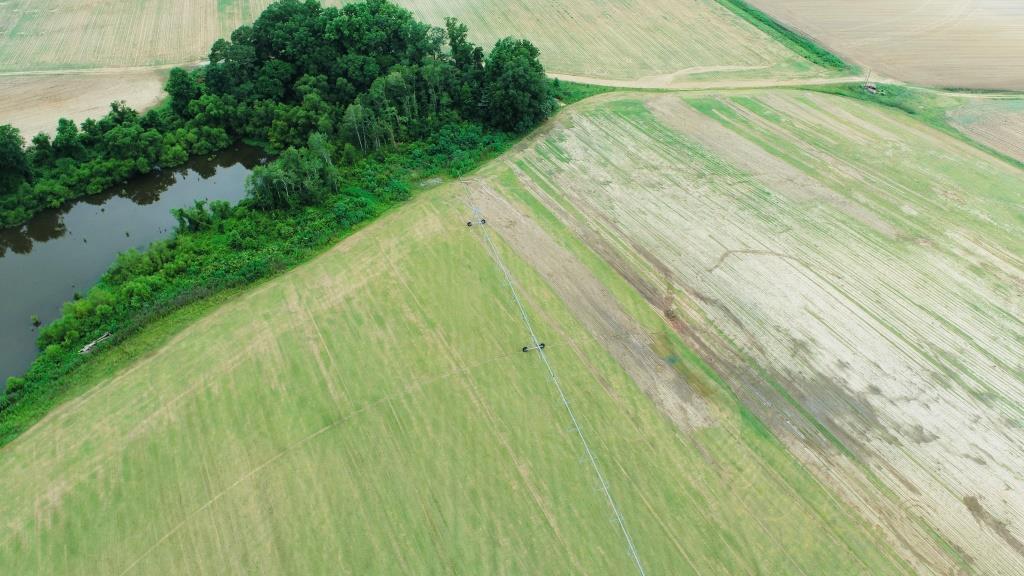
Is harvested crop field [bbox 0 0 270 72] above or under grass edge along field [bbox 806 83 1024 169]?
above

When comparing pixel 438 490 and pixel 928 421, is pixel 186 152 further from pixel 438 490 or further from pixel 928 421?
pixel 928 421

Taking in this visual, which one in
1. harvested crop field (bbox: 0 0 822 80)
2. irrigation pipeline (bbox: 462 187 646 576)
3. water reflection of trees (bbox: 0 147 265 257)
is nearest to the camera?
irrigation pipeline (bbox: 462 187 646 576)

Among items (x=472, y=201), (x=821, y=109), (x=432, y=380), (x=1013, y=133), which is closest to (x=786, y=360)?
(x=432, y=380)

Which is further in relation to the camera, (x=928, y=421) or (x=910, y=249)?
(x=910, y=249)

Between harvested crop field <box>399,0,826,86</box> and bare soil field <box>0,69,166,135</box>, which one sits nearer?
bare soil field <box>0,69,166,135</box>

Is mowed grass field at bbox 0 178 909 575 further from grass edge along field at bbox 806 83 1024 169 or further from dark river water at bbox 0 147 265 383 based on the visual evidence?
grass edge along field at bbox 806 83 1024 169

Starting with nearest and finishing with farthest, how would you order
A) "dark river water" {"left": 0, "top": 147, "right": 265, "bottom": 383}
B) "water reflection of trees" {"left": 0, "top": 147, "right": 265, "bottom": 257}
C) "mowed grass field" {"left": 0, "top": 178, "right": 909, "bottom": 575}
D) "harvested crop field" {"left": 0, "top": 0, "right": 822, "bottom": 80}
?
"mowed grass field" {"left": 0, "top": 178, "right": 909, "bottom": 575} → "dark river water" {"left": 0, "top": 147, "right": 265, "bottom": 383} → "water reflection of trees" {"left": 0, "top": 147, "right": 265, "bottom": 257} → "harvested crop field" {"left": 0, "top": 0, "right": 822, "bottom": 80}

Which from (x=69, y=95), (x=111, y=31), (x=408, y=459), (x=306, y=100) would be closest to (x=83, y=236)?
(x=306, y=100)

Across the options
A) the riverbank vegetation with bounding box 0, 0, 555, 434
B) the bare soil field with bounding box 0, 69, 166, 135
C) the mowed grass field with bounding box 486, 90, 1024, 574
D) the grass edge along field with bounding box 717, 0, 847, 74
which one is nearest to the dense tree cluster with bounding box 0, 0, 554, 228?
the riverbank vegetation with bounding box 0, 0, 555, 434
